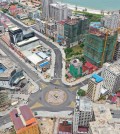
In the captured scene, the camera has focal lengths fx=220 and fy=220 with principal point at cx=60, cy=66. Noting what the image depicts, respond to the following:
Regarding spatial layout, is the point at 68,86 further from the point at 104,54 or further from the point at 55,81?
the point at 104,54

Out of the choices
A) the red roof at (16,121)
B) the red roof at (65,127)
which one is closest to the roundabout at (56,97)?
the red roof at (65,127)

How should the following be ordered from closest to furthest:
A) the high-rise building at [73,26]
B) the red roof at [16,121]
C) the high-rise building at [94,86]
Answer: the red roof at [16,121] → the high-rise building at [94,86] → the high-rise building at [73,26]

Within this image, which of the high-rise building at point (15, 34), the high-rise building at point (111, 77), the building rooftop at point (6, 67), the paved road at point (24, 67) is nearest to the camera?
the high-rise building at point (111, 77)

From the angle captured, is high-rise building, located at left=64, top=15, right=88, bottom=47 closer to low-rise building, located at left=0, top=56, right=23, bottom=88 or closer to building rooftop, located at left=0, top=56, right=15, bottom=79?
building rooftop, located at left=0, top=56, right=15, bottom=79

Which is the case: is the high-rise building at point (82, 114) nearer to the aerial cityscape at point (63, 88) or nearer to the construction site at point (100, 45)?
the aerial cityscape at point (63, 88)

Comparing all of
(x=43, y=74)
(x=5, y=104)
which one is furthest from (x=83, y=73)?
(x=5, y=104)

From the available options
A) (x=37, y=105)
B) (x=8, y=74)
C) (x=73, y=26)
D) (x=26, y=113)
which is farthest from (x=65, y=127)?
(x=73, y=26)
